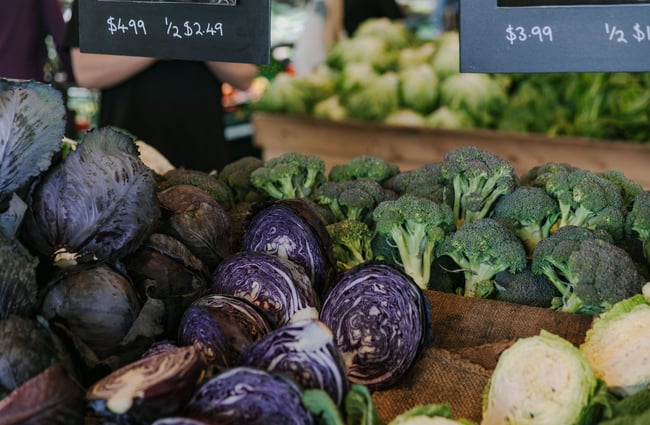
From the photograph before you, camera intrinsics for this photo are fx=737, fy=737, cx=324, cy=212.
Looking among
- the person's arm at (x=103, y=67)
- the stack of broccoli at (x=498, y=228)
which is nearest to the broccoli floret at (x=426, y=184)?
the stack of broccoli at (x=498, y=228)

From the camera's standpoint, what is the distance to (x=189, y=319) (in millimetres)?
1357

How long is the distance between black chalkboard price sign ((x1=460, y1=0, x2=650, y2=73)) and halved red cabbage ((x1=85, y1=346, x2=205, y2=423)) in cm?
93

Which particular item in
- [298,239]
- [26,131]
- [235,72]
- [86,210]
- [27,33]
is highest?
[27,33]

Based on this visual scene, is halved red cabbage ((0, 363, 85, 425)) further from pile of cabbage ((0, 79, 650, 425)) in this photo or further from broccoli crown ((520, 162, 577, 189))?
broccoli crown ((520, 162, 577, 189))

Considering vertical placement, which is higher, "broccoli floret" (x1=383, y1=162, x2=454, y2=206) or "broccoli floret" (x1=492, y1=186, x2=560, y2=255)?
"broccoli floret" (x1=383, y1=162, x2=454, y2=206)

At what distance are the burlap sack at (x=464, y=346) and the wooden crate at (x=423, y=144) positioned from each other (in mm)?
2420

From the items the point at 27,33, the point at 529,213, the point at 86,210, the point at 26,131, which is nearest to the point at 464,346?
the point at 529,213

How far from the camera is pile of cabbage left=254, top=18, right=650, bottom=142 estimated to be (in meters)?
4.07

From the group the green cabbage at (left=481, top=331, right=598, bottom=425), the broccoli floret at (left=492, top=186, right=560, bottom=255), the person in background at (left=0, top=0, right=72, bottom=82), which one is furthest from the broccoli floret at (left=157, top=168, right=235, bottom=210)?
the person in background at (left=0, top=0, right=72, bottom=82)

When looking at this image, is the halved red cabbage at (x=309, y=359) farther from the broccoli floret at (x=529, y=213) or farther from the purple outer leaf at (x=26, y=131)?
the broccoli floret at (x=529, y=213)

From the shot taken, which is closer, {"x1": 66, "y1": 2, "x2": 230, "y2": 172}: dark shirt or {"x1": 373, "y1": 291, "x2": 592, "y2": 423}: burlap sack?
{"x1": 373, "y1": 291, "x2": 592, "y2": 423}: burlap sack

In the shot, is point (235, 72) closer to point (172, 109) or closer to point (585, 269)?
point (172, 109)

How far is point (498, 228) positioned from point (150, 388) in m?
0.92

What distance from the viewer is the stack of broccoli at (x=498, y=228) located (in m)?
1.59
